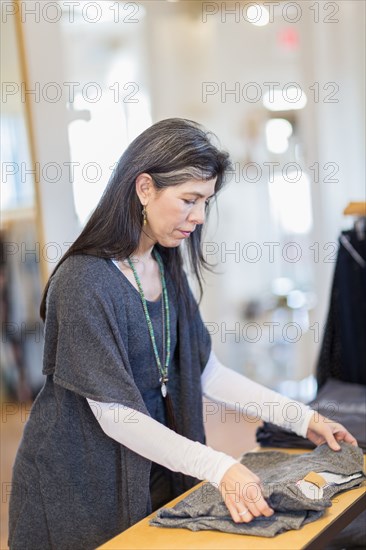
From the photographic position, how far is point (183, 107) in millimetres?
4352

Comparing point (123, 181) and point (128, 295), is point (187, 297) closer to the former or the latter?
point (128, 295)

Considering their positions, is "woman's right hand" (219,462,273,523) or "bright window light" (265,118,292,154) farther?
"bright window light" (265,118,292,154)

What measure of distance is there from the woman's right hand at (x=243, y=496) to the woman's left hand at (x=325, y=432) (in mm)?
374

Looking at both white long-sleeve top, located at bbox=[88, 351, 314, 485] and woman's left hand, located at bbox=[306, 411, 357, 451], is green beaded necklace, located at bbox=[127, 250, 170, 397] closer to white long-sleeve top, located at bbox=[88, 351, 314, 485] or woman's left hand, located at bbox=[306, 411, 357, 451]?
white long-sleeve top, located at bbox=[88, 351, 314, 485]

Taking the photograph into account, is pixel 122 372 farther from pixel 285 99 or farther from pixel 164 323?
pixel 285 99

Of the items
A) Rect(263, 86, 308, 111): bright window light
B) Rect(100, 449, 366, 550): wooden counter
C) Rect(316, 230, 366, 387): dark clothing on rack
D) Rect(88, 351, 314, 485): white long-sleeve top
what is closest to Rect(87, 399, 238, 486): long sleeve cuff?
Rect(88, 351, 314, 485): white long-sleeve top

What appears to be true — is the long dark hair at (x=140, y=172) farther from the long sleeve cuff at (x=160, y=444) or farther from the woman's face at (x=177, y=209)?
the long sleeve cuff at (x=160, y=444)

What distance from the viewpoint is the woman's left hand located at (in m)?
1.88

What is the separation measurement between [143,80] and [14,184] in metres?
1.16

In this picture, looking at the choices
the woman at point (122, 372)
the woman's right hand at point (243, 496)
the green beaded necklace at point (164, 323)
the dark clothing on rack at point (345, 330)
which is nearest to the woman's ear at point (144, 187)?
the woman at point (122, 372)

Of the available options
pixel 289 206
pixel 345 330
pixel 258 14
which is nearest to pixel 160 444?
pixel 345 330

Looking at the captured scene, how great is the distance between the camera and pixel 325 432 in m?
1.87

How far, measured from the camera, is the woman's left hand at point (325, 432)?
1876mm

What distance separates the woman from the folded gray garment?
0.07 meters
